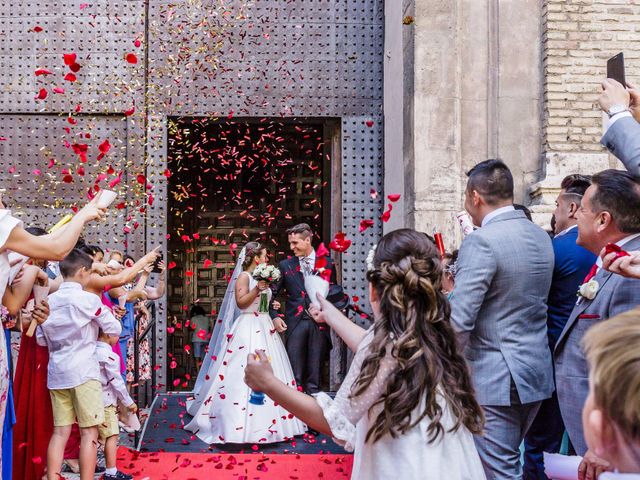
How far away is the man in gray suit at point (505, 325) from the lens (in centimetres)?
366

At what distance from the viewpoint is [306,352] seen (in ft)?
26.3

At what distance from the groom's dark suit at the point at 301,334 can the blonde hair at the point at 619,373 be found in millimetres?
6516

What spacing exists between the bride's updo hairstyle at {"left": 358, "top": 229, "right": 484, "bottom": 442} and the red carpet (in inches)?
145

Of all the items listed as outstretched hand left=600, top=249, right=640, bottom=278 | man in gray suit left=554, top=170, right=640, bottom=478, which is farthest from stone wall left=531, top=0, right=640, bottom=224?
outstretched hand left=600, top=249, right=640, bottom=278

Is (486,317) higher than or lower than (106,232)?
lower

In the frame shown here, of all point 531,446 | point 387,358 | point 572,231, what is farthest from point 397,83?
point 387,358

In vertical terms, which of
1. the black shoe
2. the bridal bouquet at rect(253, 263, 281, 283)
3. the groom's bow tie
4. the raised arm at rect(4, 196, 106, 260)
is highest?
the raised arm at rect(4, 196, 106, 260)

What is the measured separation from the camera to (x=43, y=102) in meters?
9.23

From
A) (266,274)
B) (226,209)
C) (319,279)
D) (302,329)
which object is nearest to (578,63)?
(319,279)

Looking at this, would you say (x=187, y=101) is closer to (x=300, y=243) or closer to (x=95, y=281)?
(x=300, y=243)

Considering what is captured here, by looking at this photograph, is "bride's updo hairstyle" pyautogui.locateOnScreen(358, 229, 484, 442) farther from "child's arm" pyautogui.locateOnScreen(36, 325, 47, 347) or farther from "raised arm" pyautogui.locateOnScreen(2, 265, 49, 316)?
"child's arm" pyautogui.locateOnScreen(36, 325, 47, 347)

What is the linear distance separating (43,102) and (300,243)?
400 centimetres

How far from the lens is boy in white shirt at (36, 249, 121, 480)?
5059mm

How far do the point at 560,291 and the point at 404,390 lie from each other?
2.14 meters
